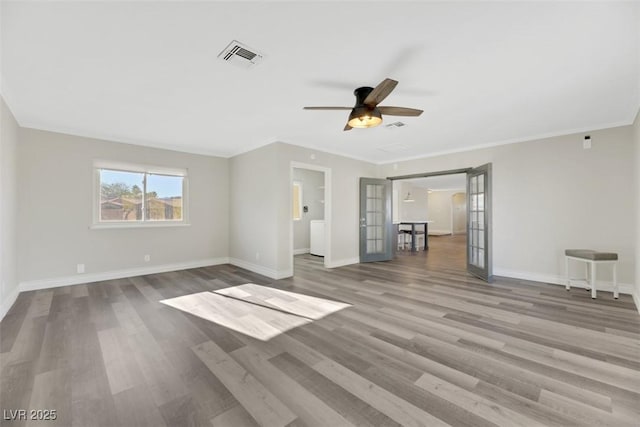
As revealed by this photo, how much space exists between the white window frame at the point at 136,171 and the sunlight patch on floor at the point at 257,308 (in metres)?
2.25

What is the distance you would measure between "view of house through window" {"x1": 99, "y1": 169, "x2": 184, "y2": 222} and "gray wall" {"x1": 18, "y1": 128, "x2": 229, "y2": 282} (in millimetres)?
234

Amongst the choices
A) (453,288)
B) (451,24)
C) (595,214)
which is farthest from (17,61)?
(595,214)

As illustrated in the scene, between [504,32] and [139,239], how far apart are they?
6094 millimetres

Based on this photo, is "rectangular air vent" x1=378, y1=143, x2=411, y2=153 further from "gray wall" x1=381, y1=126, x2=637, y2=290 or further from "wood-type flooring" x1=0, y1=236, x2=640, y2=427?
"wood-type flooring" x1=0, y1=236, x2=640, y2=427

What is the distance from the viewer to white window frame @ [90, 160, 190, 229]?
15.2 feet

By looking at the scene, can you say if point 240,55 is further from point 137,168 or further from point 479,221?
point 479,221

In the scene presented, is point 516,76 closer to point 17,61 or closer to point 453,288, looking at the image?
point 453,288

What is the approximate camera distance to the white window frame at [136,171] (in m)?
4.63

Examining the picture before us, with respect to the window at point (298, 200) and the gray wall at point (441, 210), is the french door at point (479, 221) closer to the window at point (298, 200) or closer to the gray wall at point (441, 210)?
the window at point (298, 200)

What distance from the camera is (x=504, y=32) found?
200 cm

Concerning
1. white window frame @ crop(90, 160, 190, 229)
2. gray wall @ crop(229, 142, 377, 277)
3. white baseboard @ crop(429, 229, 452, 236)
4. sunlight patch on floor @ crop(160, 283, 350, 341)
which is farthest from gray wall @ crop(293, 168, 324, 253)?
white baseboard @ crop(429, 229, 452, 236)

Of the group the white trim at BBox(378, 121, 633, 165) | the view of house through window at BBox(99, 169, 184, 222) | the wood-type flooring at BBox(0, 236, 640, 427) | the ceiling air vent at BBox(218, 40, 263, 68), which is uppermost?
the ceiling air vent at BBox(218, 40, 263, 68)

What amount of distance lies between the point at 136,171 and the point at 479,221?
22.1 feet

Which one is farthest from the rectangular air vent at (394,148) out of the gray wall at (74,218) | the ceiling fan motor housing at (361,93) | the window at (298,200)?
the gray wall at (74,218)
